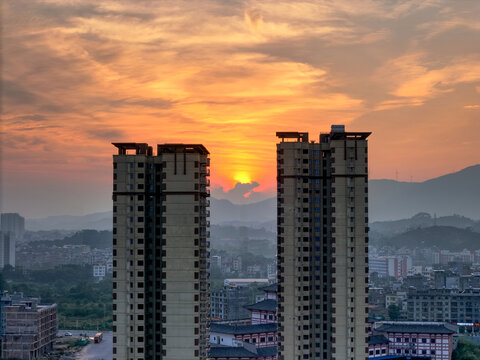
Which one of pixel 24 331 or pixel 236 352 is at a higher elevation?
pixel 236 352

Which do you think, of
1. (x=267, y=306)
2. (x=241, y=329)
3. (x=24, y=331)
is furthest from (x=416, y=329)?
(x=24, y=331)

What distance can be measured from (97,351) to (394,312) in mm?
17588

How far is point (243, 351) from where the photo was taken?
25203 millimetres

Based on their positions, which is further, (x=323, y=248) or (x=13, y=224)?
(x=13, y=224)

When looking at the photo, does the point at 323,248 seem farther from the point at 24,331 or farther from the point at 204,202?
the point at 24,331

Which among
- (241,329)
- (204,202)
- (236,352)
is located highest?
(204,202)

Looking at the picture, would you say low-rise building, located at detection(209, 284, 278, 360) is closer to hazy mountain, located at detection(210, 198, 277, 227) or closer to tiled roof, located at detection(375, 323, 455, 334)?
tiled roof, located at detection(375, 323, 455, 334)

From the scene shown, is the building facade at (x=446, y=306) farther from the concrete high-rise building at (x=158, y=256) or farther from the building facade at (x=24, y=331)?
the concrete high-rise building at (x=158, y=256)

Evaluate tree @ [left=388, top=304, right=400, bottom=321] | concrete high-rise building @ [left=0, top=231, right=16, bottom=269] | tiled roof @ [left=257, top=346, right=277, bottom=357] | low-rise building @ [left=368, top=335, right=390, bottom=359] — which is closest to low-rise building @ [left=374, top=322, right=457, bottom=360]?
low-rise building @ [left=368, top=335, right=390, bottom=359]

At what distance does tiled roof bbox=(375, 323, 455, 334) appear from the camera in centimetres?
2833

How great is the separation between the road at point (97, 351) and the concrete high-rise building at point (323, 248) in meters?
20.6

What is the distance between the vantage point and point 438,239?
385 feet

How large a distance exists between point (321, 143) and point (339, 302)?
3.65 metres

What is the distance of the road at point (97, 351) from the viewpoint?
35.6 m
